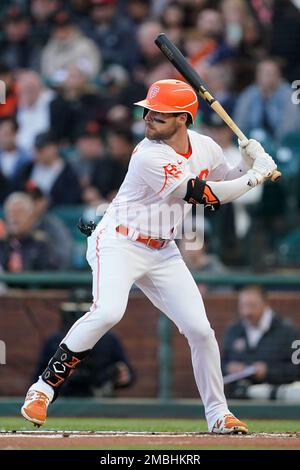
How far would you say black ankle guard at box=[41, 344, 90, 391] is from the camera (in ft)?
21.4

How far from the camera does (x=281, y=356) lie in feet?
31.9

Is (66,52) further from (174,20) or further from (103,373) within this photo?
(103,373)

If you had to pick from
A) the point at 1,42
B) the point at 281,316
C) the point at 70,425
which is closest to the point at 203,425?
the point at 70,425

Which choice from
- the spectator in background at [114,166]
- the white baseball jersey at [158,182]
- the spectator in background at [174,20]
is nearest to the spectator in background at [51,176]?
the spectator in background at [114,166]

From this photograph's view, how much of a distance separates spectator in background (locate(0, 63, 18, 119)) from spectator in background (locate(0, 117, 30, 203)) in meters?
0.24

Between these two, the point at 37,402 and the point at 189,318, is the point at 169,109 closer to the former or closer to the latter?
the point at 189,318

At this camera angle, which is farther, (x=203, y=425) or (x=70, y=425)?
(x=203, y=425)

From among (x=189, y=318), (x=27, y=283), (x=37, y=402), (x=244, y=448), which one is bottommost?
(x=244, y=448)

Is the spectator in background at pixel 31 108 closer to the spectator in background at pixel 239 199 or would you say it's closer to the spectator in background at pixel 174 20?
the spectator in background at pixel 174 20

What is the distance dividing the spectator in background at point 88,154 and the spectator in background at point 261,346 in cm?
247

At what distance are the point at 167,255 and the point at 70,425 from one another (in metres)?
1.66

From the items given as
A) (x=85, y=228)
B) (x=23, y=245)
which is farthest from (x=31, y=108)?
(x=85, y=228)

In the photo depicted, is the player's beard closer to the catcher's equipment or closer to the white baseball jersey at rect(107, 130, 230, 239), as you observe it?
the white baseball jersey at rect(107, 130, 230, 239)

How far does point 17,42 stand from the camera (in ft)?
44.0
